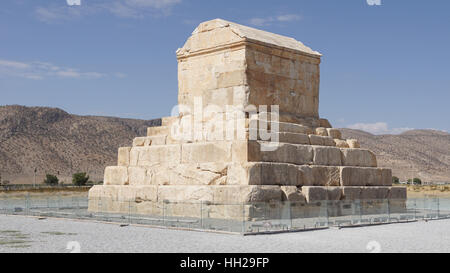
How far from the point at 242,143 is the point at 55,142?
74924 millimetres

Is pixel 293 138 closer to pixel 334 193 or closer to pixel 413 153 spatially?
pixel 334 193

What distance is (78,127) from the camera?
93.9 metres

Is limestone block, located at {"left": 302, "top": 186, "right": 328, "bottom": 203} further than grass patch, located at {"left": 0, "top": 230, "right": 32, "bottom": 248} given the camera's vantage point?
Yes

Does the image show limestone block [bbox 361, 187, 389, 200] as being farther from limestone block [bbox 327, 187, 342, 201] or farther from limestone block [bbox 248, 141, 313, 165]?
limestone block [bbox 248, 141, 313, 165]

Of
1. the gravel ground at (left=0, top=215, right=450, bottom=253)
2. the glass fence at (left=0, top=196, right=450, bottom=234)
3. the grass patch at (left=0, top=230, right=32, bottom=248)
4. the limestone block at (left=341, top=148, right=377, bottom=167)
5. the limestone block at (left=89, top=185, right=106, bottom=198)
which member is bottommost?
the grass patch at (left=0, top=230, right=32, bottom=248)

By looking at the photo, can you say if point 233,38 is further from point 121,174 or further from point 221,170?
point 121,174

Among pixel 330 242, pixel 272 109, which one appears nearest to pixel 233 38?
pixel 272 109

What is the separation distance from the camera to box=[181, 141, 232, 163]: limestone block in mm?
15867

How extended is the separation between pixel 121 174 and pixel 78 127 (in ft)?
256

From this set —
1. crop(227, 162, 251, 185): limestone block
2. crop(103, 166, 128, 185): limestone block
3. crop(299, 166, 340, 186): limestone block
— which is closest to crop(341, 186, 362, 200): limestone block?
crop(299, 166, 340, 186): limestone block

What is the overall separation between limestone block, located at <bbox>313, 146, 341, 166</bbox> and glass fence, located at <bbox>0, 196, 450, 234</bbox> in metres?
2.22

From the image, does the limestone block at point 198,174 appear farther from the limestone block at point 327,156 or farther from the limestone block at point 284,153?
the limestone block at point 327,156

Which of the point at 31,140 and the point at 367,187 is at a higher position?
the point at 31,140

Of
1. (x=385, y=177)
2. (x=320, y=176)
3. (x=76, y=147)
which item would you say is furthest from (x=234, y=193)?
(x=76, y=147)
